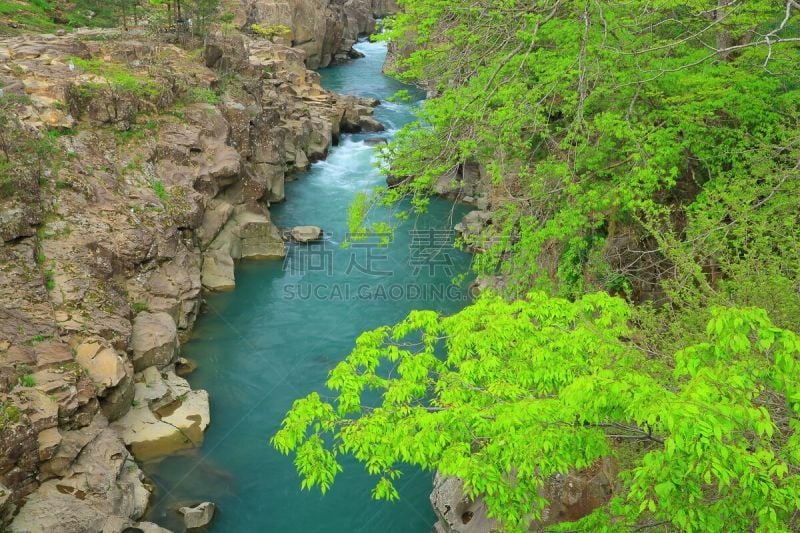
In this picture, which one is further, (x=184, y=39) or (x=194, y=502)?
(x=184, y=39)

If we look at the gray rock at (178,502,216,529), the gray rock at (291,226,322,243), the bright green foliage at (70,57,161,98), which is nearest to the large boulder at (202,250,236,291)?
the gray rock at (291,226,322,243)

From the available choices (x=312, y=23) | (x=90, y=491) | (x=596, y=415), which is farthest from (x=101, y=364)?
(x=312, y=23)

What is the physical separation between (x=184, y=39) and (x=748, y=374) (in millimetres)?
31007

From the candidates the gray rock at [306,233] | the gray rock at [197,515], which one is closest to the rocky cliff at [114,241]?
the gray rock at [197,515]

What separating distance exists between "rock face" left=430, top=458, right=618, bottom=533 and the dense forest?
0.34 m

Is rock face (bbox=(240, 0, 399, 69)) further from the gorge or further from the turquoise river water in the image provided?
the turquoise river water

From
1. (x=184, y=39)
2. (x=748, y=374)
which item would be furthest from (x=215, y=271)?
(x=748, y=374)

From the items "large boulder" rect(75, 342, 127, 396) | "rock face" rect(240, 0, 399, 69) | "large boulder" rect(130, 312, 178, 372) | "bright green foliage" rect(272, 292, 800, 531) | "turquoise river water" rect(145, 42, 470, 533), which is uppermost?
"bright green foliage" rect(272, 292, 800, 531)

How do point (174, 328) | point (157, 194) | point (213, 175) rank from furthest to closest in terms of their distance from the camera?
point (213, 175) → point (157, 194) → point (174, 328)

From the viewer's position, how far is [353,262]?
2225 centimetres

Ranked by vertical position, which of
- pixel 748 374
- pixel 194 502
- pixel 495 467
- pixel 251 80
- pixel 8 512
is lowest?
pixel 194 502

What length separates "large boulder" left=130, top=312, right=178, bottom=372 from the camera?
14.9 m

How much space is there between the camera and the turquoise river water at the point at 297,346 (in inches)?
488

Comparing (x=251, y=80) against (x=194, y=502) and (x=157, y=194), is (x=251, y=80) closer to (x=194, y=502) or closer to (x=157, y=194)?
(x=157, y=194)
